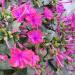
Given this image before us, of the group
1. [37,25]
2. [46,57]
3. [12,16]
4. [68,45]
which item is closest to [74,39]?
[68,45]

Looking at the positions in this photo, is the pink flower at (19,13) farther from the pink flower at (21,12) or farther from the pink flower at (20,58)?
the pink flower at (20,58)

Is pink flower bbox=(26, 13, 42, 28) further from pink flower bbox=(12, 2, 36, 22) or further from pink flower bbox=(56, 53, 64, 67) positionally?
pink flower bbox=(56, 53, 64, 67)

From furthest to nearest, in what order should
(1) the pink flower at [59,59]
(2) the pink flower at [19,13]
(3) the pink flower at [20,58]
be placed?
1. (1) the pink flower at [59,59]
2. (2) the pink flower at [19,13]
3. (3) the pink flower at [20,58]

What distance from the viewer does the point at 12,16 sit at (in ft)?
4.48

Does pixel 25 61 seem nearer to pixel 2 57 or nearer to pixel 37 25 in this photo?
pixel 2 57

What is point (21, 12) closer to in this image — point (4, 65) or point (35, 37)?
point (35, 37)

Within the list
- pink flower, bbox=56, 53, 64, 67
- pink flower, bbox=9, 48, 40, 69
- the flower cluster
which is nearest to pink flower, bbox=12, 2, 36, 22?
the flower cluster

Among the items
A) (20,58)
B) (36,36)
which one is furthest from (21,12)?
(20,58)

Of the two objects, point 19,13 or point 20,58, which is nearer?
point 20,58

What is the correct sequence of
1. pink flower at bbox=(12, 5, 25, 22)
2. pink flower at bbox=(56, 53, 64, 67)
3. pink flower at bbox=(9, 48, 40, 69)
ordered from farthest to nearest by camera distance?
1. pink flower at bbox=(56, 53, 64, 67)
2. pink flower at bbox=(12, 5, 25, 22)
3. pink flower at bbox=(9, 48, 40, 69)

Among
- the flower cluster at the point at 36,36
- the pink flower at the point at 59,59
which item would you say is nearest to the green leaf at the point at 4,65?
the flower cluster at the point at 36,36

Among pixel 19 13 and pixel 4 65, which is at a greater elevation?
pixel 19 13

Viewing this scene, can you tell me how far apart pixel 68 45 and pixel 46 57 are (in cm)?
18

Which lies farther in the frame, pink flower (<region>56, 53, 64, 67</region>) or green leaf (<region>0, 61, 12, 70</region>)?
pink flower (<region>56, 53, 64, 67</region>)
